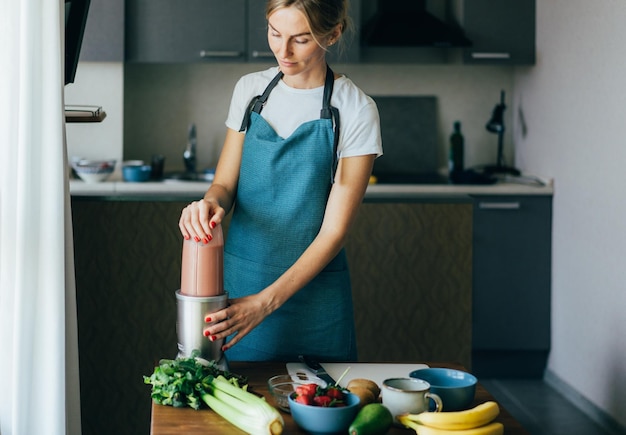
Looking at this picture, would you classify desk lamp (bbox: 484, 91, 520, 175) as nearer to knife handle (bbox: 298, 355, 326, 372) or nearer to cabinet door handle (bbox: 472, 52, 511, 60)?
cabinet door handle (bbox: 472, 52, 511, 60)

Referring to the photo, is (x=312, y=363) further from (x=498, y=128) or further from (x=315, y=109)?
(x=498, y=128)

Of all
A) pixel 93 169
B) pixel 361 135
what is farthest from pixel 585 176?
pixel 93 169

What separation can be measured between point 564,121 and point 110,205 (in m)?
2.07

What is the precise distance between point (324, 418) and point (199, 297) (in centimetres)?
41

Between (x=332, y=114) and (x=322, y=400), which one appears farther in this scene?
(x=332, y=114)

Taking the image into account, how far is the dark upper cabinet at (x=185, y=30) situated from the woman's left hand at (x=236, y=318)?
2.54 meters

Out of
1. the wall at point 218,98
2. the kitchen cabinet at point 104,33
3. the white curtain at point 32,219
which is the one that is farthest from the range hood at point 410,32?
the white curtain at point 32,219

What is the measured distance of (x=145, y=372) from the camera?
11.1 feet

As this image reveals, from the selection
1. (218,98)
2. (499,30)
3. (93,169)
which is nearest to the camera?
(93,169)

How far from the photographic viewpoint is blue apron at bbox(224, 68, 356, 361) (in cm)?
204

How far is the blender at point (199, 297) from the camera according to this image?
1.70m

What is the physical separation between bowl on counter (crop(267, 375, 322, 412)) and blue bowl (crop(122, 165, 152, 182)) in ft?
7.98

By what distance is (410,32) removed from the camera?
4.21 m

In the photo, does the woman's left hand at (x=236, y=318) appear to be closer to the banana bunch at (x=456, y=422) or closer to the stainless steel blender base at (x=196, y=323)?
the stainless steel blender base at (x=196, y=323)
